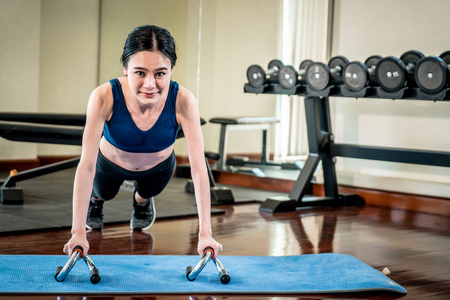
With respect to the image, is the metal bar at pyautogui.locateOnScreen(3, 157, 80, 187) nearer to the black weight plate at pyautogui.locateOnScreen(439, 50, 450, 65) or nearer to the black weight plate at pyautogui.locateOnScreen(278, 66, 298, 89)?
the black weight plate at pyautogui.locateOnScreen(278, 66, 298, 89)

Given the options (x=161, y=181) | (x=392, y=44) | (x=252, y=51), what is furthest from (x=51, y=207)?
(x=392, y=44)

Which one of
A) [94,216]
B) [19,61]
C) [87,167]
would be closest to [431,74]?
[94,216]

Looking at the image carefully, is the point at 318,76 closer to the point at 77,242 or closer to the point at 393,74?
the point at 393,74

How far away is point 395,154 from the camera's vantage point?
3861 millimetres

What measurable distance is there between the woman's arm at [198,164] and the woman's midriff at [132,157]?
0.94 feet

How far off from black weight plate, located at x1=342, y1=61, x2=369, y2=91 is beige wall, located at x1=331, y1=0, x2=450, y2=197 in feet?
2.09

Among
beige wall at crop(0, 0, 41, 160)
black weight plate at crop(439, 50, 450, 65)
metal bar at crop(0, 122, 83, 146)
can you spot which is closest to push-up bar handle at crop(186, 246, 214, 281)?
metal bar at crop(0, 122, 83, 146)

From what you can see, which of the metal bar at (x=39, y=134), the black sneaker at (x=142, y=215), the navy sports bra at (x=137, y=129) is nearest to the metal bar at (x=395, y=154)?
the black sneaker at (x=142, y=215)

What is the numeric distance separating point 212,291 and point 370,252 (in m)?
1.08

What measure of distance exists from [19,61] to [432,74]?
3.35m

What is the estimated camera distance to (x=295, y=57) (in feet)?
15.8

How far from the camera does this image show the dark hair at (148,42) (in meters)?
1.99

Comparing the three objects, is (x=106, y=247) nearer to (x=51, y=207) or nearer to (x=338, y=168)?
(x=51, y=207)

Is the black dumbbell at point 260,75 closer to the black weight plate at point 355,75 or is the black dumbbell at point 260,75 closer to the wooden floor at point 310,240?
the black weight plate at point 355,75
